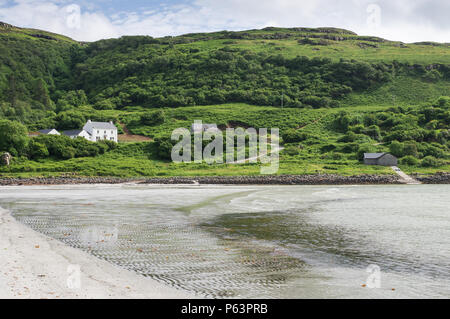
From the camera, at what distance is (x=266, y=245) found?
15695 millimetres

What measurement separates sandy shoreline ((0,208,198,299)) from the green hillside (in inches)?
1908

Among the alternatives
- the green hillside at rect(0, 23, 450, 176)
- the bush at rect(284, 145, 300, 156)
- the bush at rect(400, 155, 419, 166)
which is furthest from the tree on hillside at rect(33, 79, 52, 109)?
the bush at rect(400, 155, 419, 166)

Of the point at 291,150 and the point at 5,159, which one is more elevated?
the point at 291,150

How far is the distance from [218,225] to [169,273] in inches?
372

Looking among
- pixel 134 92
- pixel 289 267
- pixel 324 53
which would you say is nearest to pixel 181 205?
pixel 289 267

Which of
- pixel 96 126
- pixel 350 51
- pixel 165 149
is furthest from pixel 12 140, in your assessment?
pixel 350 51

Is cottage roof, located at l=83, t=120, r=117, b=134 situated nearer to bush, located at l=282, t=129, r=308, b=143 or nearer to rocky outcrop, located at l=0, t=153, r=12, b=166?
rocky outcrop, located at l=0, t=153, r=12, b=166

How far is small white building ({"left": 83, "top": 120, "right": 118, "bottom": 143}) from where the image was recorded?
84.7 metres

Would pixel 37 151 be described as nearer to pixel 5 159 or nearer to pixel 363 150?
pixel 5 159

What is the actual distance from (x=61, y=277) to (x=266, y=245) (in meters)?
8.09

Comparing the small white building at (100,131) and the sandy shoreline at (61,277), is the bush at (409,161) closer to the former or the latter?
the small white building at (100,131)

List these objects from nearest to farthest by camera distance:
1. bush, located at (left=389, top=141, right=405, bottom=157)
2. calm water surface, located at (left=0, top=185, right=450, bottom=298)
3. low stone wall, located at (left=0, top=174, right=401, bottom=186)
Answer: calm water surface, located at (left=0, top=185, right=450, bottom=298), low stone wall, located at (left=0, top=174, right=401, bottom=186), bush, located at (left=389, top=141, right=405, bottom=157)
